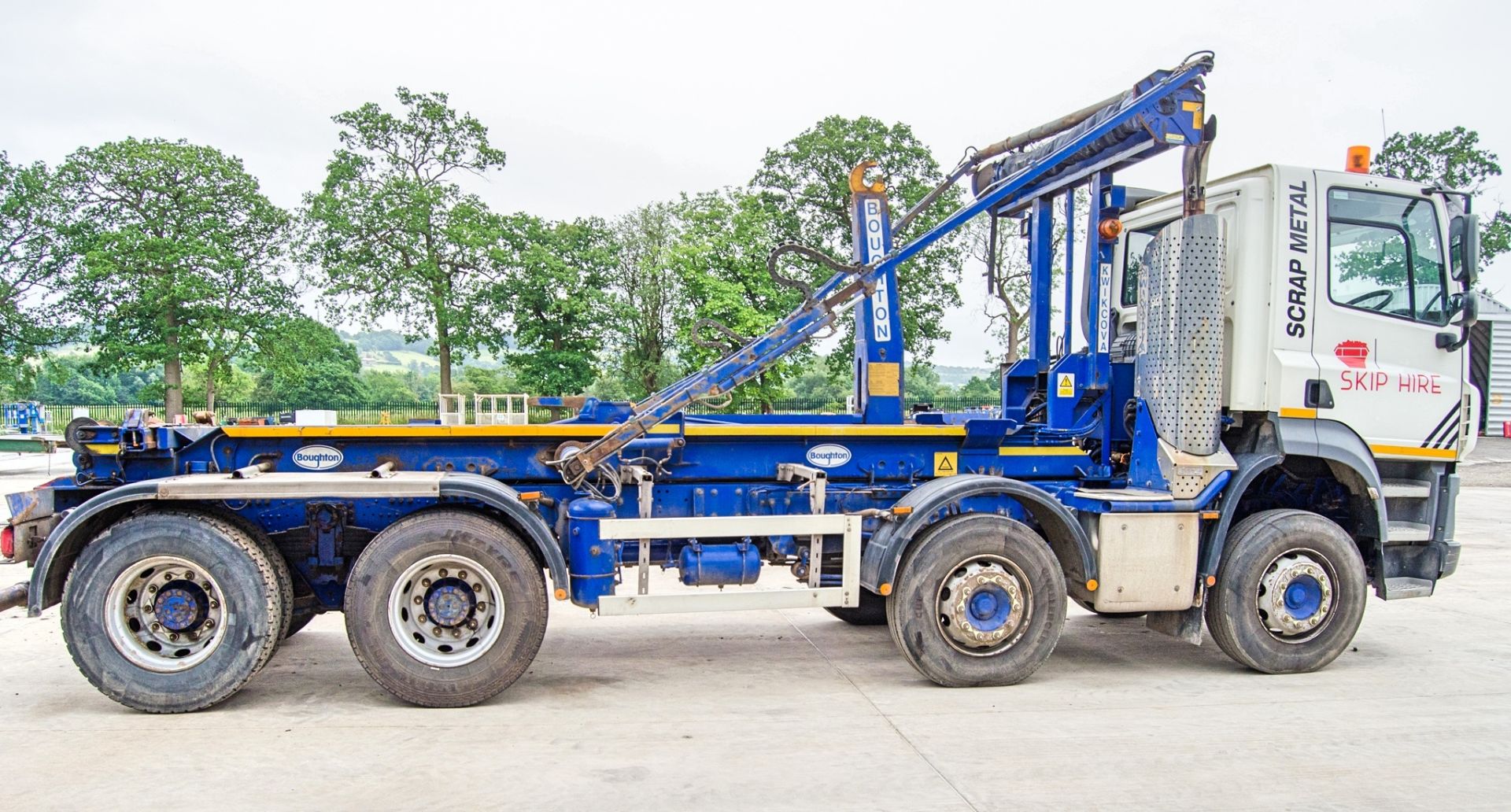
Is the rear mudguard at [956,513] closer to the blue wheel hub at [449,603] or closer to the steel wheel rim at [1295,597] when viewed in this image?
the steel wheel rim at [1295,597]

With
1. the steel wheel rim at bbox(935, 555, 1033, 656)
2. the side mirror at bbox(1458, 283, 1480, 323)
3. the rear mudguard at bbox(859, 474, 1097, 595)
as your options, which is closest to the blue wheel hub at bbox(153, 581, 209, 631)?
the rear mudguard at bbox(859, 474, 1097, 595)

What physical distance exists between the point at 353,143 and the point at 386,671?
34346 mm

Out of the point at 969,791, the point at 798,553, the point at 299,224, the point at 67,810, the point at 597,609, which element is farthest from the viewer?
the point at 299,224

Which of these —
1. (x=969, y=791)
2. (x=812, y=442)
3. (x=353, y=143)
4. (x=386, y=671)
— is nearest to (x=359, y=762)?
(x=386, y=671)

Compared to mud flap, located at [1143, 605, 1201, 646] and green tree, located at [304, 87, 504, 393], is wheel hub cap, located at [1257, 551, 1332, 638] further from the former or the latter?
green tree, located at [304, 87, 504, 393]

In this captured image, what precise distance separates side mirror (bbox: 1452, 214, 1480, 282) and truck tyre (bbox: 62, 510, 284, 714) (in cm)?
781

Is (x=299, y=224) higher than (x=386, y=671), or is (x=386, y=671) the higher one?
(x=299, y=224)

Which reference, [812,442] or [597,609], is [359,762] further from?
[812,442]

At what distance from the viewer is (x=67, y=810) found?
409 centimetres

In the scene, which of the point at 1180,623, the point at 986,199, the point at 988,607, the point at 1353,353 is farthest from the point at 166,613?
the point at 1353,353

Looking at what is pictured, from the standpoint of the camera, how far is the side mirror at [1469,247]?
652 cm

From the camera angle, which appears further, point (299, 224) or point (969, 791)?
point (299, 224)

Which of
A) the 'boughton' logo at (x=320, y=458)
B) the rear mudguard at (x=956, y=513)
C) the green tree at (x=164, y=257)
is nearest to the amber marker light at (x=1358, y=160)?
the rear mudguard at (x=956, y=513)

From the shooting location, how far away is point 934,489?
20.3 ft
